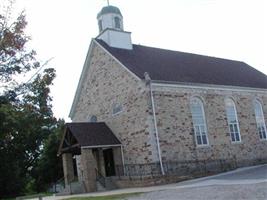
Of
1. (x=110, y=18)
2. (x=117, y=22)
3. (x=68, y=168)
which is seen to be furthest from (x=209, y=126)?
(x=110, y=18)

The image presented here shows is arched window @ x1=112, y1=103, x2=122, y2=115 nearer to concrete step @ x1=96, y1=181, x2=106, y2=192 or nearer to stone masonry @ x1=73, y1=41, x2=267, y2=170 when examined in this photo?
stone masonry @ x1=73, y1=41, x2=267, y2=170

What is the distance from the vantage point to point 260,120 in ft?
99.1

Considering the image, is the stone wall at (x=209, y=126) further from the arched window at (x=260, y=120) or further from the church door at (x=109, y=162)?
the church door at (x=109, y=162)

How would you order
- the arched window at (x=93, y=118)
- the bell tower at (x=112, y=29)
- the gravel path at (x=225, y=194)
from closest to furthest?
the gravel path at (x=225, y=194) → the bell tower at (x=112, y=29) → the arched window at (x=93, y=118)

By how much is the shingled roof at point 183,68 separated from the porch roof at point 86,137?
4673 mm

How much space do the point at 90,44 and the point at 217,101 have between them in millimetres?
10409

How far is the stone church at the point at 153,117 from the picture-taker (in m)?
23.0

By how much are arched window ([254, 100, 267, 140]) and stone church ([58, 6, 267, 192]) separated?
89mm

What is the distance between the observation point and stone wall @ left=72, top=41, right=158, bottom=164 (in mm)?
23344

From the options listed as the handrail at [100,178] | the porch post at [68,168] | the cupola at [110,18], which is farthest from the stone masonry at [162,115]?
the porch post at [68,168]

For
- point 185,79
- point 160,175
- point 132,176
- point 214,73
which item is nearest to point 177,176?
point 160,175

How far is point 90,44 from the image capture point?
29188 mm

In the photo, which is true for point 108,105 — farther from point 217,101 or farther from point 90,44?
point 217,101

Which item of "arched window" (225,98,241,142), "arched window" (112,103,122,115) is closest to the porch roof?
"arched window" (112,103,122,115)
